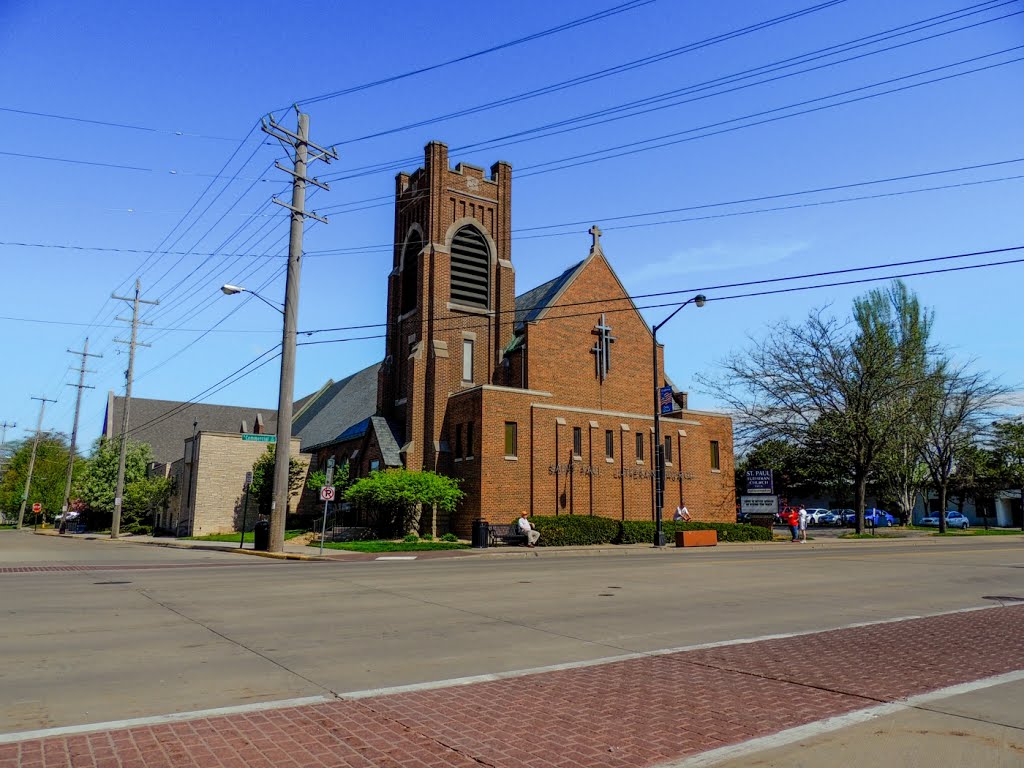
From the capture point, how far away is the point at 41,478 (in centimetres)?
8606

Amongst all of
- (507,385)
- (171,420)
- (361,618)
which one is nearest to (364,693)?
(361,618)

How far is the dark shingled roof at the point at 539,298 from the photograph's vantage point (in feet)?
126

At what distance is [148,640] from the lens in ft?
27.3

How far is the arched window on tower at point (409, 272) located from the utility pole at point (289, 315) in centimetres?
1198

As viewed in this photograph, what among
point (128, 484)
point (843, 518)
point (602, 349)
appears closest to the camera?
point (602, 349)

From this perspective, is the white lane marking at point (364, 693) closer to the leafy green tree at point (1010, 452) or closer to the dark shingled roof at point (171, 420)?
the leafy green tree at point (1010, 452)

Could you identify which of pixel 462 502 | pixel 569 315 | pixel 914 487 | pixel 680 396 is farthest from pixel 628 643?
pixel 914 487

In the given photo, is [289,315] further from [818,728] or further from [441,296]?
[818,728]

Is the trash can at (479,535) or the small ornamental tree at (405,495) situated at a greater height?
the small ornamental tree at (405,495)

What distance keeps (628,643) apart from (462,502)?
25200 millimetres

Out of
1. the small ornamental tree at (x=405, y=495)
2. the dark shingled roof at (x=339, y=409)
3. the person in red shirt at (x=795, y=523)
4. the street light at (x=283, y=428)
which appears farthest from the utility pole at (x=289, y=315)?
the person in red shirt at (x=795, y=523)

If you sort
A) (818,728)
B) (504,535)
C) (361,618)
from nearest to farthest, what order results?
(818,728) → (361,618) → (504,535)

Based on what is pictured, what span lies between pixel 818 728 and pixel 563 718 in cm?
177

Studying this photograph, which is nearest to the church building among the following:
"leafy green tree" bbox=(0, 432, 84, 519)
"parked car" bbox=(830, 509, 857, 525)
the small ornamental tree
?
the small ornamental tree
